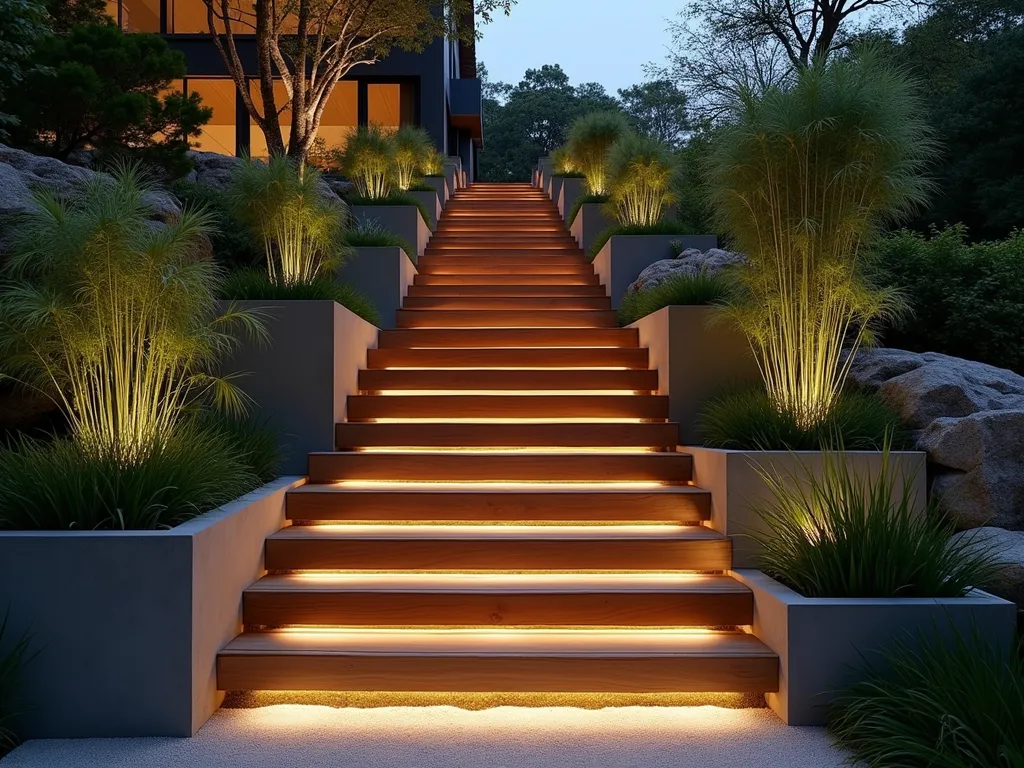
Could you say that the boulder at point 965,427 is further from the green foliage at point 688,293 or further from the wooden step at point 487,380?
the wooden step at point 487,380

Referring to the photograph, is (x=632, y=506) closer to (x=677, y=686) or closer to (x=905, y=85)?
(x=677, y=686)

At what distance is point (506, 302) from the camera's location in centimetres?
691

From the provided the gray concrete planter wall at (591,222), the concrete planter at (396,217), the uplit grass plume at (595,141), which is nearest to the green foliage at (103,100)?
the concrete planter at (396,217)

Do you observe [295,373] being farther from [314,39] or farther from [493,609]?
[314,39]

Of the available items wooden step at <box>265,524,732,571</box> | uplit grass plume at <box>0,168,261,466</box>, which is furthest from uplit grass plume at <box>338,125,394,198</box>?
wooden step at <box>265,524,732,571</box>

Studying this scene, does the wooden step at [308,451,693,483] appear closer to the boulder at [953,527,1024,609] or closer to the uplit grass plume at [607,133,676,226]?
the boulder at [953,527,1024,609]

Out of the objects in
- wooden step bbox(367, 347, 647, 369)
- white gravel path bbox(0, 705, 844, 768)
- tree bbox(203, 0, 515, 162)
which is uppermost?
tree bbox(203, 0, 515, 162)

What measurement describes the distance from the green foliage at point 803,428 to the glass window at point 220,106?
14002 mm

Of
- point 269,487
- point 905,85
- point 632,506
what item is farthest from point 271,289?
point 905,85

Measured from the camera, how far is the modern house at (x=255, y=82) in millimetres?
15406

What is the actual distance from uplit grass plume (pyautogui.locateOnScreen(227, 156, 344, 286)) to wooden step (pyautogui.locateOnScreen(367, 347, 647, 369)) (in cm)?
83

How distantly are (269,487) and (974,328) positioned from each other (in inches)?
192

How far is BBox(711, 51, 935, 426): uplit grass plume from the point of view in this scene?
3.98m

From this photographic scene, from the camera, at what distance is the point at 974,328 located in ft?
17.8
